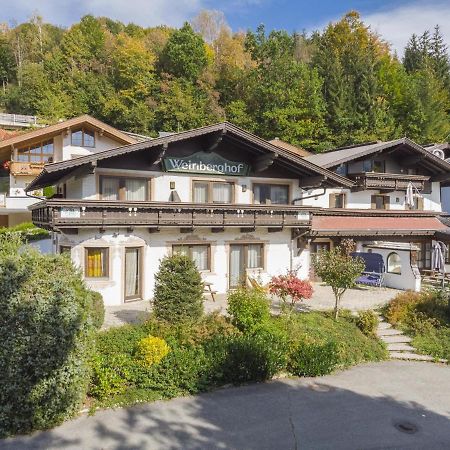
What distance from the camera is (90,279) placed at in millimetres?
16984

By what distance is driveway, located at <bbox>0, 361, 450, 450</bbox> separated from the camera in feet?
28.5

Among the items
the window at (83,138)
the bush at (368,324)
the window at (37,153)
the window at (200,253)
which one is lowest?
the bush at (368,324)

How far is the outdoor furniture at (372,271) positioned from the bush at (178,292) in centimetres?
1087

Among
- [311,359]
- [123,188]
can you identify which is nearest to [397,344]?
[311,359]

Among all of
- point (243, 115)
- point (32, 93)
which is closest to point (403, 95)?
point (243, 115)

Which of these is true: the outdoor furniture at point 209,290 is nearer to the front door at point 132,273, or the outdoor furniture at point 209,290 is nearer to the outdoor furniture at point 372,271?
the front door at point 132,273

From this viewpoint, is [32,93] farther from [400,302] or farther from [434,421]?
[434,421]

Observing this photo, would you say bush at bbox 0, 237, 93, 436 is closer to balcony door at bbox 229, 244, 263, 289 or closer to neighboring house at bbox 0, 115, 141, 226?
balcony door at bbox 229, 244, 263, 289

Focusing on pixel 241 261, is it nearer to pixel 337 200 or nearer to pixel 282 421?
pixel 337 200

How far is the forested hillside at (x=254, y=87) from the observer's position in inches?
1876

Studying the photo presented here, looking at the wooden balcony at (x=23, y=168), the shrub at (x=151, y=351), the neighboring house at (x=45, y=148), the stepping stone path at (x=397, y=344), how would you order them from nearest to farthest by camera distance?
the shrub at (x=151, y=351) → the stepping stone path at (x=397, y=344) → the wooden balcony at (x=23, y=168) → the neighboring house at (x=45, y=148)

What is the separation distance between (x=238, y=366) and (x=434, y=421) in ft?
15.3

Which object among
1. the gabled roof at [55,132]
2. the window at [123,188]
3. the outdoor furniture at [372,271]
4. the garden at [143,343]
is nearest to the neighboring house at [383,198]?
the outdoor furniture at [372,271]

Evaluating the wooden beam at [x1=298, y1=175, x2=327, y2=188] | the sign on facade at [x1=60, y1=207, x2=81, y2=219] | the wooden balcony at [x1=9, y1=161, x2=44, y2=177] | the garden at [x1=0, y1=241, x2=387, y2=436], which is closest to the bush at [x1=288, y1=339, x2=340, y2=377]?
the garden at [x1=0, y1=241, x2=387, y2=436]
